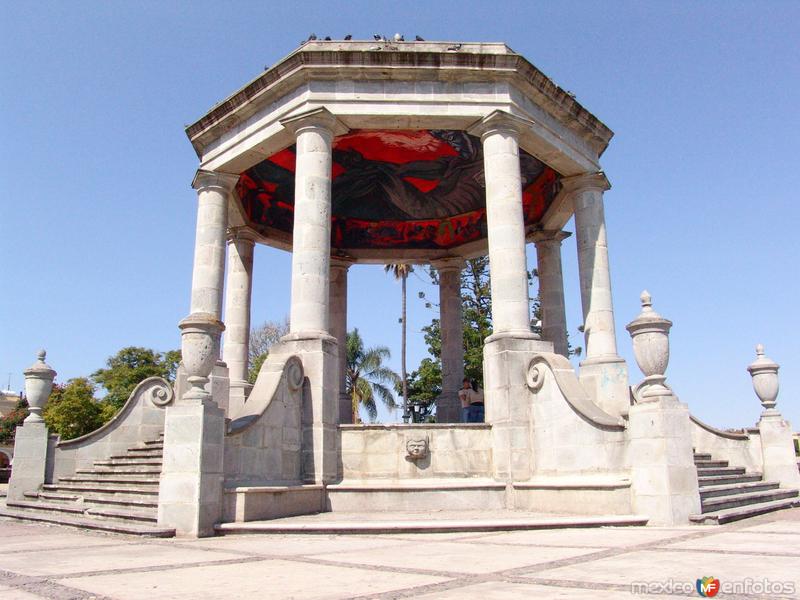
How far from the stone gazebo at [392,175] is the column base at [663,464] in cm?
102

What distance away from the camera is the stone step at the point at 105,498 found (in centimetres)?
1230

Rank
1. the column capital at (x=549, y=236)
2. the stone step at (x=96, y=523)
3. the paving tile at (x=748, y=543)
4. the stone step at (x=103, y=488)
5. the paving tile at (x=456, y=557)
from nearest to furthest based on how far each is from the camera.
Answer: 1. the paving tile at (x=456, y=557)
2. the paving tile at (x=748, y=543)
3. the stone step at (x=96, y=523)
4. the stone step at (x=103, y=488)
5. the column capital at (x=549, y=236)

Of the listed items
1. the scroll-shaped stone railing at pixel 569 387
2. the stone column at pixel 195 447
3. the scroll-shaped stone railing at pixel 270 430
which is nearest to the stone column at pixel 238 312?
the scroll-shaped stone railing at pixel 270 430

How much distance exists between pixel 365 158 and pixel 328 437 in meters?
12.0

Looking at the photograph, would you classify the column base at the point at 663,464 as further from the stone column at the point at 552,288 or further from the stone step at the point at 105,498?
the stone column at the point at 552,288

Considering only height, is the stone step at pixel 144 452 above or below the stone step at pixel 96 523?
above

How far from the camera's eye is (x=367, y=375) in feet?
196

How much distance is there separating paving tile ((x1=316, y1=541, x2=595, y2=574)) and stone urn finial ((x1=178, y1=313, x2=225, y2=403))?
14.0ft

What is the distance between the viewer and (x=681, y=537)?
8.88 metres

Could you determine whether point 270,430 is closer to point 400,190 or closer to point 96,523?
point 96,523

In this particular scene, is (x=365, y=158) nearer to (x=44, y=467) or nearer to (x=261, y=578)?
(x=44, y=467)

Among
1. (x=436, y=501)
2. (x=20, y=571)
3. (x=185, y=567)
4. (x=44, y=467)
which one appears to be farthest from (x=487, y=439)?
(x=44, y=467)

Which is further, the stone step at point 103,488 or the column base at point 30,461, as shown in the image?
the column base at point 30,461

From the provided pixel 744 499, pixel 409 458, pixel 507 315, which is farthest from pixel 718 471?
pixel 409 458
